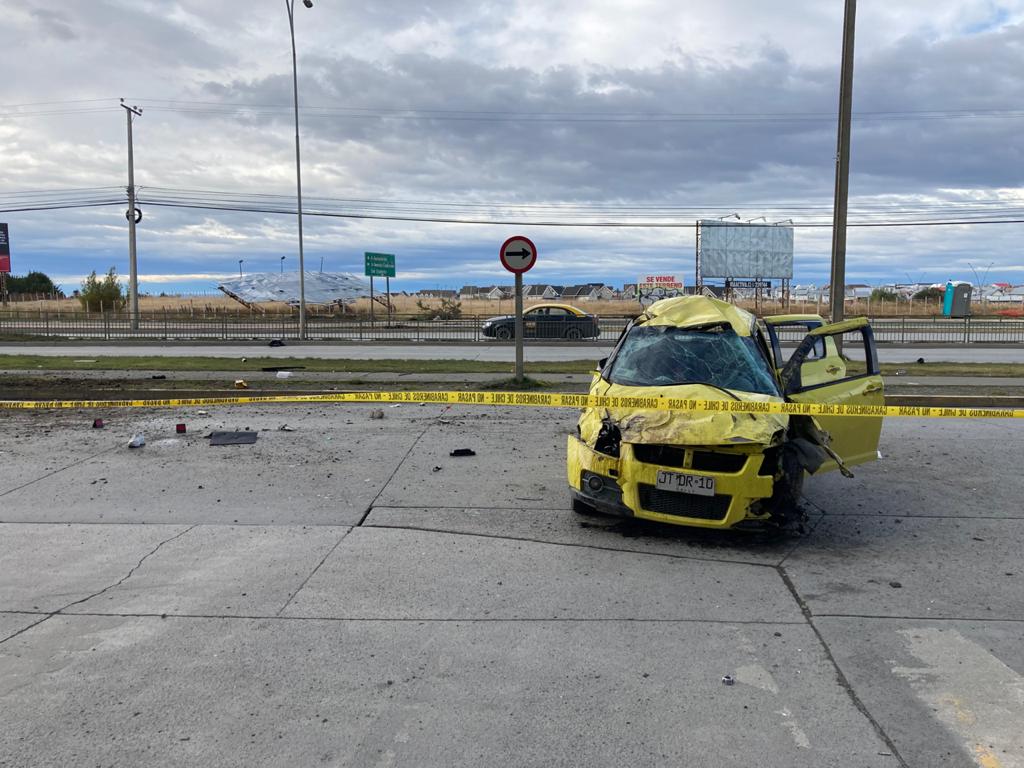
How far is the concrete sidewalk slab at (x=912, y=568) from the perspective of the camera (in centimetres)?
480

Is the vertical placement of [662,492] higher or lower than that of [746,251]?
lower

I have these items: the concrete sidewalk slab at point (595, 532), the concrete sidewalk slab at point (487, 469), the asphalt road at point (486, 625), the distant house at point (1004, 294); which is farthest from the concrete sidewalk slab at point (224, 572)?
the distant house at point (1004, 294)

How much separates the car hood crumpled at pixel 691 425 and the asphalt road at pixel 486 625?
0.87 meters

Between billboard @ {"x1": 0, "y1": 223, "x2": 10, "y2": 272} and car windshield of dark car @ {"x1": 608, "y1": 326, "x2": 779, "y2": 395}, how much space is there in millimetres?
47092

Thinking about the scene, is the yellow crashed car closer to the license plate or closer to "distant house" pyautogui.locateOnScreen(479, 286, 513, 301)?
the license plate

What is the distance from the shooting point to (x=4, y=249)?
45.6 meters

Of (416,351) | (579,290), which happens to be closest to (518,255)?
(416,351)

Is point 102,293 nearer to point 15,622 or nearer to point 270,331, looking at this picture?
point 270,331

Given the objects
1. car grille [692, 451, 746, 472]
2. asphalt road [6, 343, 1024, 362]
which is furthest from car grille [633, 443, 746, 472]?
asphalt road [6, 343, 1024, 362]

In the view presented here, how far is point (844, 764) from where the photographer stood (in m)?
3.10

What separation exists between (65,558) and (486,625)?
10.8ft

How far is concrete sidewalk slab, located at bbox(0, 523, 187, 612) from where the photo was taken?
4.95m

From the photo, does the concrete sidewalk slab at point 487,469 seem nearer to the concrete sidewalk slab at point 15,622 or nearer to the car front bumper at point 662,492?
the car front bumper at point 662,492

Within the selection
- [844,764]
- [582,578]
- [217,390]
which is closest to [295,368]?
[217,390]
